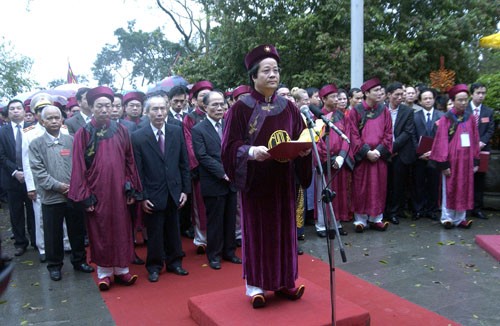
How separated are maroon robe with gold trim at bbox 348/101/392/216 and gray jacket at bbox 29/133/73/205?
12.0ft

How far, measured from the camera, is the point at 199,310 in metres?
3.58

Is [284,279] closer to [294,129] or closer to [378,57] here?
[294,129]

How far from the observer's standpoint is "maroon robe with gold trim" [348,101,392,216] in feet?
20.8

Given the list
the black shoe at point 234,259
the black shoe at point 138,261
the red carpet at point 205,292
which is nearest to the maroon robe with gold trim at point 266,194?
the red carpet at point 205,292

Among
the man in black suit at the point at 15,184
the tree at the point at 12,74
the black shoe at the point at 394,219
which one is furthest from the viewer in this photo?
the tree at the point at 12,74

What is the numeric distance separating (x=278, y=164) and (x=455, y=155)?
3.89 metres

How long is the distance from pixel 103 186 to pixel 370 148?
3.62 metres

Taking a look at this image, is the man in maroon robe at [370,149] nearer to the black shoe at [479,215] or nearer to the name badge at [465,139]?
the name badge at [465,139]

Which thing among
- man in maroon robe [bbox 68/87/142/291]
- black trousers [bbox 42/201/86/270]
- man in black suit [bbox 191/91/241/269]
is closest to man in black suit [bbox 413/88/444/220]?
man in black suit [bbox 191/91/241/269]

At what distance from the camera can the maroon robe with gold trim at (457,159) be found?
6.36 meters

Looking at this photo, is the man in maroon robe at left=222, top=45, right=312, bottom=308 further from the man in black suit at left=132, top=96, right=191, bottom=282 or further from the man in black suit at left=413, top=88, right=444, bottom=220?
the man in black suit at left=413, top=88, right=444, bottom=220

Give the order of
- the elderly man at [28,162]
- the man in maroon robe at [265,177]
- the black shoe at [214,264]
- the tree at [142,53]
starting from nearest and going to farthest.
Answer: the man in maroon robe at [265,177] → the black shoe at [214,264] → the elderly man at [28,162] → the tree at [142,53]

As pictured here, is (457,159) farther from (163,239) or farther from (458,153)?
(163,239)

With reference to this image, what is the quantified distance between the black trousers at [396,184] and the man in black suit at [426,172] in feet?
0.73
